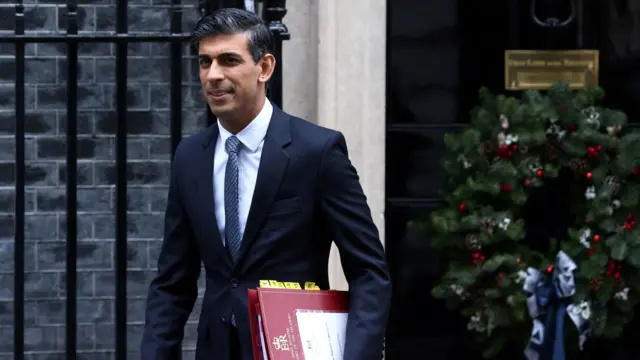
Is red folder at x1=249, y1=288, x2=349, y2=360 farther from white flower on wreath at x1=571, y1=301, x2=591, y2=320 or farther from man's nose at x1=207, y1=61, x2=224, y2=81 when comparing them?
white flower on wreath at x1=571, y1=301, x2=591, y2=320

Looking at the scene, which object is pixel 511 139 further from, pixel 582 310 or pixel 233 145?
pixel 233 145

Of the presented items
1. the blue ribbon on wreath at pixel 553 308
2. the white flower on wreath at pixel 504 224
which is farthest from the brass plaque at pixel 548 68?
the blue ribbon on wreath at pixel 553 308

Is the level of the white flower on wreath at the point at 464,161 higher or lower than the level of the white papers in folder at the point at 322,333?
higher

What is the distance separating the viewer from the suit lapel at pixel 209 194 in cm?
382

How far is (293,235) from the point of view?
379 centimetres

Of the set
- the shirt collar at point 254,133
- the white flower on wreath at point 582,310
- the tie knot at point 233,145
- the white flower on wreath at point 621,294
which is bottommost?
the white flower on wreath at point 582,310

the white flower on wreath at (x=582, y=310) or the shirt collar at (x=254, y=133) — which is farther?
the white flower on wreath at (x=582, y=310)

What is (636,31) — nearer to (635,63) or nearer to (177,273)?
(635,63)

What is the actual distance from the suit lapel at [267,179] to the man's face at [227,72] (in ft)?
0.50

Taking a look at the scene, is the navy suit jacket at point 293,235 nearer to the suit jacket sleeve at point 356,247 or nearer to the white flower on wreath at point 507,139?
the suit jacket sleeve at point 356,247

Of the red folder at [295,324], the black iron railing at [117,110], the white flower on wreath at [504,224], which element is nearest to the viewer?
the red folder at [295,324]

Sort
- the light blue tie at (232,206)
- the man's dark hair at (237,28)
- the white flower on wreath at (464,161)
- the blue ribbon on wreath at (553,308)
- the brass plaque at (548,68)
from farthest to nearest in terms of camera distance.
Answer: the brass plaque at (548,68), the white flower on wreath at (464,161), the blue ribbon on wreath at (553,308), the light blue tie at (232,206), the man's dark hair at (237,28)

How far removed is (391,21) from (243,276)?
13.0 feet

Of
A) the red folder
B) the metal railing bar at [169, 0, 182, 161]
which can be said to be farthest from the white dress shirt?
the metal railing bar at [169, 0, 182, 161]
